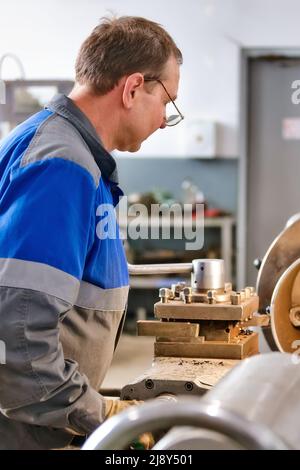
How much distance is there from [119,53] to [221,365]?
65 centimetres

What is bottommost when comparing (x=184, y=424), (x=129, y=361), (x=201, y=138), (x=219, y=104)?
(x=129, y=361)

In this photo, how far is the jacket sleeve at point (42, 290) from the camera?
1223 millimetres

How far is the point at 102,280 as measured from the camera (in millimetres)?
1410

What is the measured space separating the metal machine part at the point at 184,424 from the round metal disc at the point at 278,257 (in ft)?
3.36

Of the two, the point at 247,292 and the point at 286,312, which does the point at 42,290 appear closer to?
the point at 247,292

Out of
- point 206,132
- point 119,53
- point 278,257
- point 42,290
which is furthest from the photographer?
point 206,132

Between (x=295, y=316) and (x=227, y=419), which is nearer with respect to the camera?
(x=227, y=419)

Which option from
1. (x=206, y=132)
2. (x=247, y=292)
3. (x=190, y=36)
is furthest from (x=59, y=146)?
(x=190, y=36)

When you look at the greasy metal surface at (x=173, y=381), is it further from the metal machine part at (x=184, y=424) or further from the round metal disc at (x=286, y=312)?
the metal machine part at (x=184, y=424)

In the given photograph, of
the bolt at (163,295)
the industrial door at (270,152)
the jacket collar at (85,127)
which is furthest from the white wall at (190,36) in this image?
the jacket collar at (85,127)

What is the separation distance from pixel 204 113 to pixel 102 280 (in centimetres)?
424

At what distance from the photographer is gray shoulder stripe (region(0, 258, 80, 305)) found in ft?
4.02

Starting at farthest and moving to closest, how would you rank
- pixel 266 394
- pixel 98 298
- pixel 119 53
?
pixel 119 53, pixel 98 298, pixel 266 394

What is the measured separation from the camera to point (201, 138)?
17.9 ft
